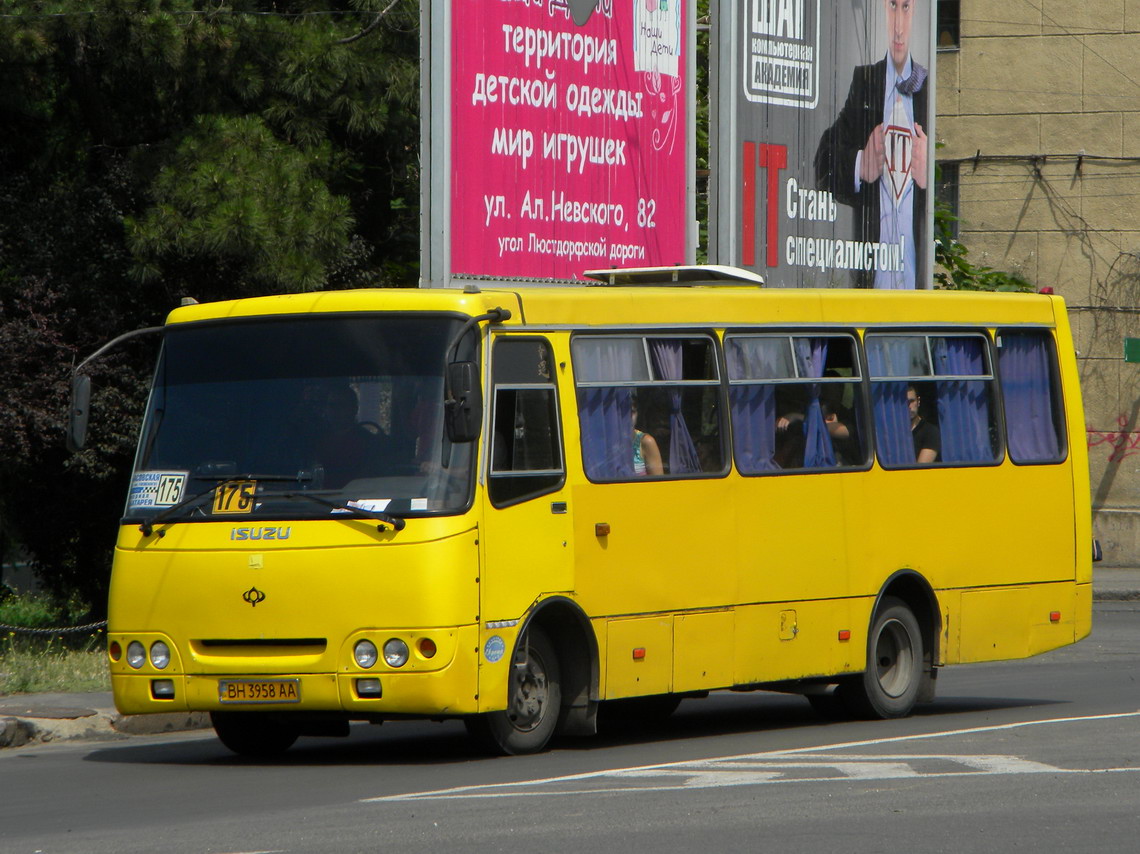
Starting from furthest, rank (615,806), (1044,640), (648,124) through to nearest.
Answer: (648,124) → (1044,640) → (615,806)

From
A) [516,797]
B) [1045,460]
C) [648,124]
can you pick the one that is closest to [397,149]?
[648,124]

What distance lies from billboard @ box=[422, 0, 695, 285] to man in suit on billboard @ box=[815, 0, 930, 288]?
2.36 metres

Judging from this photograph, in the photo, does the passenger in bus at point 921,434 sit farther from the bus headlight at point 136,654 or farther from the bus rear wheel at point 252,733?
the bus headlight at point 136,654

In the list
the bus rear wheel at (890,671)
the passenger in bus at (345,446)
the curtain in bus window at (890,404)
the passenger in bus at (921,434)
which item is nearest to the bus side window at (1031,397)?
the passenger in bus at (921,434)

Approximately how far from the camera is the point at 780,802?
8.76m

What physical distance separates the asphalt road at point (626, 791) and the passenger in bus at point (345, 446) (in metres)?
1.56

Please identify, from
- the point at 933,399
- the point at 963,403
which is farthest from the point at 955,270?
the point at 933,399

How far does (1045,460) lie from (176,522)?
647 cm

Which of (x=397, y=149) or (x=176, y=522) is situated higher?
(x=397, y=149)

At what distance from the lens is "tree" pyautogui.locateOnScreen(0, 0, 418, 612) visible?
2030 centimetres

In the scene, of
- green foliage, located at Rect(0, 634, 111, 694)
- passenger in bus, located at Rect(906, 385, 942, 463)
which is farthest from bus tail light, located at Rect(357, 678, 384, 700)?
green foliage, located at Rect(0, 634, 111, 694)

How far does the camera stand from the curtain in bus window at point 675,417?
11922 mm

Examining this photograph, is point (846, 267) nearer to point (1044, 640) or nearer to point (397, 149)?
point (397, 149)

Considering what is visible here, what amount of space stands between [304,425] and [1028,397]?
19.3ft
